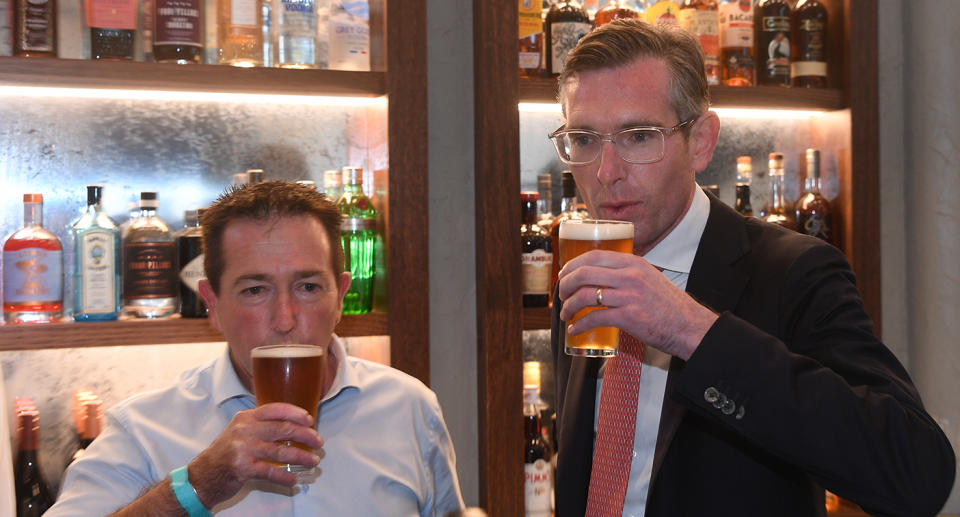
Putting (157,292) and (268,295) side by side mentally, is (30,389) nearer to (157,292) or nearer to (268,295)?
(157,292)

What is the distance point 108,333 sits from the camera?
211cm

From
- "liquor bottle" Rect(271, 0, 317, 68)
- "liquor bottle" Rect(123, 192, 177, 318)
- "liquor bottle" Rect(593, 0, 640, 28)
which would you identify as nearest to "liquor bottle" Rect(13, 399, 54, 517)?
"liquor bottle" Rect(123, 192, 177, 318)

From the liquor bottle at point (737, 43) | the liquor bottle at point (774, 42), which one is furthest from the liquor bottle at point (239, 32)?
the liquor bottle at point (774, 42)

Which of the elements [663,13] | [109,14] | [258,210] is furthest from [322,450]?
[663,13]

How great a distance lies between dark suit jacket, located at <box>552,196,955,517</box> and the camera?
117 cm

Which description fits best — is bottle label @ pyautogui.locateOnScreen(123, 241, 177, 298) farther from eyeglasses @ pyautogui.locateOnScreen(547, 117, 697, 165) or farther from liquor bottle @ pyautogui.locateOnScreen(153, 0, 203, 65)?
eyeglasses @ pyautogui.locateOnScreen(547, 117, 697, 165)

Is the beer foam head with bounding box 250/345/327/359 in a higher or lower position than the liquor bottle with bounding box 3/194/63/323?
lower

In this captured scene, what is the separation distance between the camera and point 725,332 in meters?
1.17

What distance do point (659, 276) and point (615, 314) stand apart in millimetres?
80

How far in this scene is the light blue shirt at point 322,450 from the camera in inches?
63.5

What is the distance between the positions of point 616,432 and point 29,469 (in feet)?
5.00

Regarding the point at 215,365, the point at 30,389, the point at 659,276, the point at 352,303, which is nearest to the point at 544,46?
the point at 352,303

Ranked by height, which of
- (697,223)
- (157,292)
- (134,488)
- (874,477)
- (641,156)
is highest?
(641,156)

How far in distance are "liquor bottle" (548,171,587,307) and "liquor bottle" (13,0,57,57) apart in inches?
53.4
